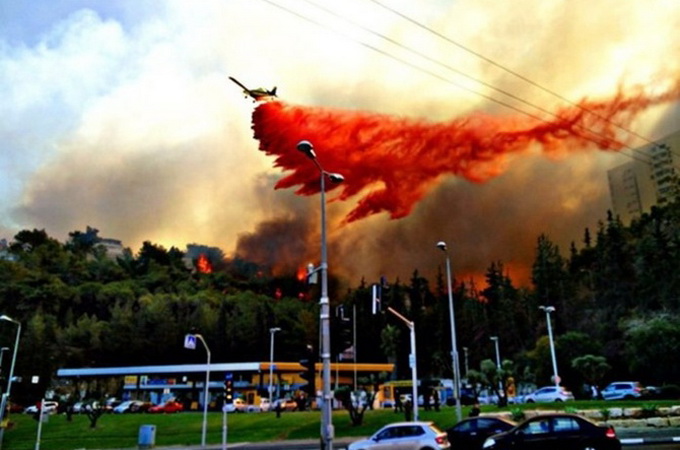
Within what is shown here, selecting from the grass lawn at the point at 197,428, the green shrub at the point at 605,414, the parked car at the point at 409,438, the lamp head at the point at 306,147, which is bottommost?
the grass lawn at the point at 197,428

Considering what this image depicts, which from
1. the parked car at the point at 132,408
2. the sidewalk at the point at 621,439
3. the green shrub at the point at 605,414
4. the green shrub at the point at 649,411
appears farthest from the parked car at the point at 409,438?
the parked car at the point at 132,408

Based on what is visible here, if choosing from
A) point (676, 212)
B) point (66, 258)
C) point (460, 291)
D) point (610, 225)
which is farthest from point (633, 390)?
point (66, 258)

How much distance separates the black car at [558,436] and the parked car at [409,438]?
353cm

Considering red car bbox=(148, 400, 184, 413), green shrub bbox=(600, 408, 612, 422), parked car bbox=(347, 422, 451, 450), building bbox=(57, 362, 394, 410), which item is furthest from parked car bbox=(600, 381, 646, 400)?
red car bbox=(148, 400, 184, 413)

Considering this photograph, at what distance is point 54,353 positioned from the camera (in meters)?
99.6

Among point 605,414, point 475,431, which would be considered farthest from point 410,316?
point 475,431

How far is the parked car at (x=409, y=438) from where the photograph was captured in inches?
851

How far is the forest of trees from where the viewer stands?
274 feet

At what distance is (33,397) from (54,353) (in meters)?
18.9

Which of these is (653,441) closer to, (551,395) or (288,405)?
(551,395)

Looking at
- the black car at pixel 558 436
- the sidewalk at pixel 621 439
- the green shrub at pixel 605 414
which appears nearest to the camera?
the black car at pixel 558 436

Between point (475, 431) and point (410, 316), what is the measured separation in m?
115

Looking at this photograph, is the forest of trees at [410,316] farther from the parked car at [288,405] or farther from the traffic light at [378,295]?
the traffic light at [378,295]

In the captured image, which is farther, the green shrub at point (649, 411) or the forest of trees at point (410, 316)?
the forest of trees at point (410, 316)
